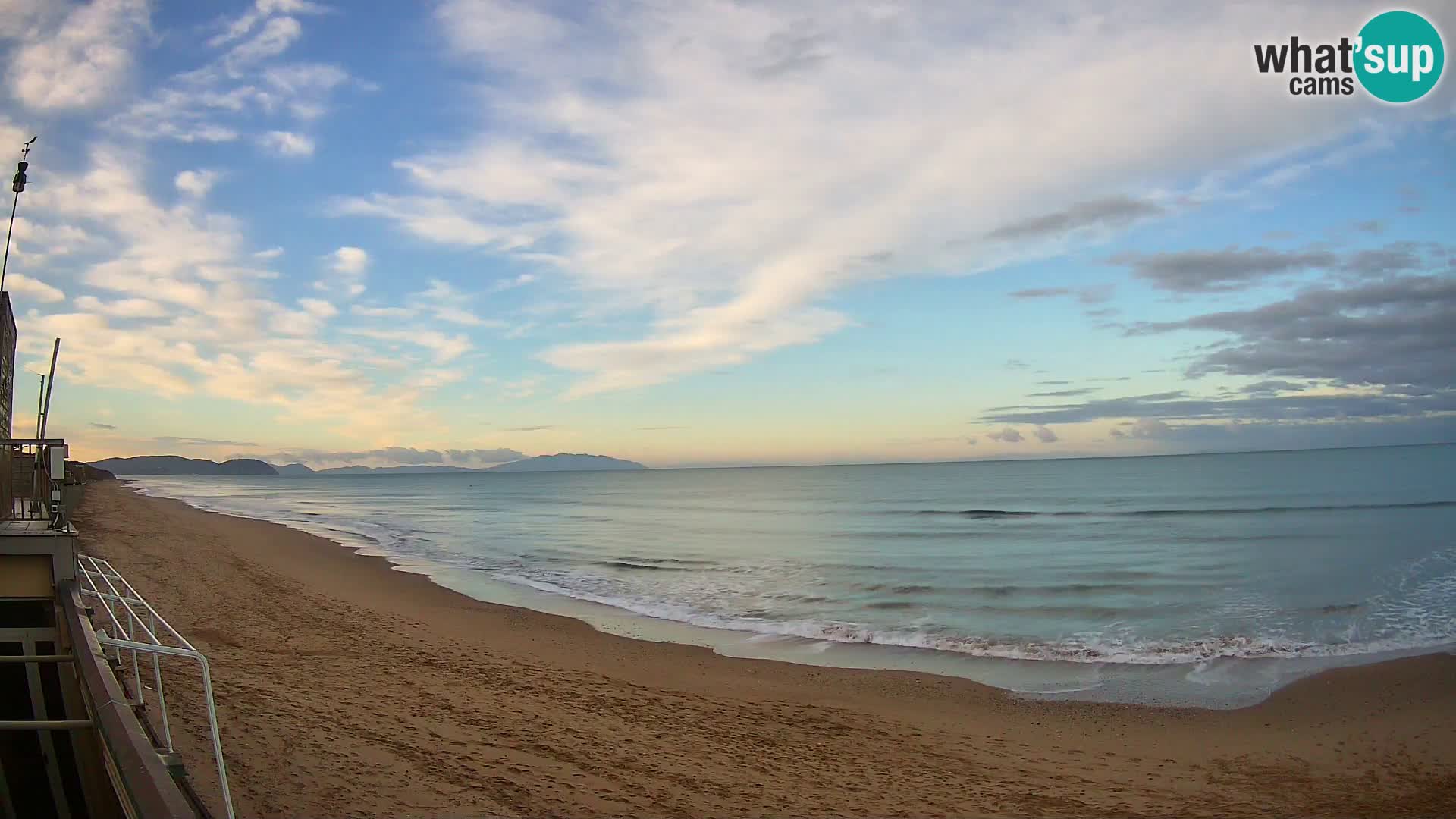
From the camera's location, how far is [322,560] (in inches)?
979

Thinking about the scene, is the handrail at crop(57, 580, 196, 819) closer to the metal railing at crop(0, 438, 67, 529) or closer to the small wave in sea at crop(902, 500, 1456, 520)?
the metal railing at crop(0, 438, 67, 529)

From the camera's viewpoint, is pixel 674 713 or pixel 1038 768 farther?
pixel 674 713

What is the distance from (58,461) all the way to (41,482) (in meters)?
1.48

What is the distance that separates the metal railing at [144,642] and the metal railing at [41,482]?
80 centimetres

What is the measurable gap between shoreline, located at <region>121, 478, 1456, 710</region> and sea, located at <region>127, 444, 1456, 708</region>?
2.2 inches

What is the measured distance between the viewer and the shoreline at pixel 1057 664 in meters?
11.1

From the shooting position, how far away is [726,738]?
8758 millimetres

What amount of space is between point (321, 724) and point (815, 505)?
5686cm

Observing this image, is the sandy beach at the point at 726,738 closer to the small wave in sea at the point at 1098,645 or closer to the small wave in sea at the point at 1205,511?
the small wave in sea at the point at 1098,645

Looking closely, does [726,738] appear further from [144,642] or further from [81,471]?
[81,471]

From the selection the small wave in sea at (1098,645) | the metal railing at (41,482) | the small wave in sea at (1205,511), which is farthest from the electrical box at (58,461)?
the small wave in sea at (1205,511)

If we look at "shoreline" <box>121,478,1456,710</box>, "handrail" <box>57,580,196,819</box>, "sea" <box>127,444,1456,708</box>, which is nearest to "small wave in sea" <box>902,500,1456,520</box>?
"sea" <box>127,444,1456,708</box>

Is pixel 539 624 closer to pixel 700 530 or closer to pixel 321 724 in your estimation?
pixel 321 724

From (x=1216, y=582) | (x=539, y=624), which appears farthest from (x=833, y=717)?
(x=1216, y=582)
